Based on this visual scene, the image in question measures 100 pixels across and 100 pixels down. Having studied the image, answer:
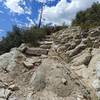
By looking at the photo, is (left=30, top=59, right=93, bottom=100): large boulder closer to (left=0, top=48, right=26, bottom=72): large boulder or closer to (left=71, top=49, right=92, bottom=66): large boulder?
(left=71, top=49, right=92, bottom=66): large boulder

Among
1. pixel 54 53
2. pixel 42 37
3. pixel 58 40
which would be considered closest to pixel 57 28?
pixel 42 37

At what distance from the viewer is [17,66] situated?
1239 cm

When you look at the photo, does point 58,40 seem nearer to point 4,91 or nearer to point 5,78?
point 5,78

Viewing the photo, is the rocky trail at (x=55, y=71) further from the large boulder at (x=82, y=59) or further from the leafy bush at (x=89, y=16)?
the leafy bush at (x=89, y=16)

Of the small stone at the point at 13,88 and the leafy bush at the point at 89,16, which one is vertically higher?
the leafy bush at the point at 89,16

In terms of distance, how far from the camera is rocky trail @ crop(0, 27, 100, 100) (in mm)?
9969

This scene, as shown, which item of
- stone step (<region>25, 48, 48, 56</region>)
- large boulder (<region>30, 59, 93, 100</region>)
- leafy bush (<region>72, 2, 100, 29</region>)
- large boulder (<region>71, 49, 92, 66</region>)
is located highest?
leafy bush (<region>72, 2, 100, 29</region>)

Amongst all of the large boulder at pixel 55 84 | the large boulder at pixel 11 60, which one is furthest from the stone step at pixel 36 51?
the large boulder at pixel 55 84

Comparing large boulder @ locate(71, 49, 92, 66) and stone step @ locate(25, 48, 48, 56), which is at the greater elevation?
stone step @ locate(25, 48, 48, 56)

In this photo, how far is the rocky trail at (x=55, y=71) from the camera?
9.97 metres

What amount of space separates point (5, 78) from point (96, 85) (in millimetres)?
3863

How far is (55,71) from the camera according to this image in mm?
11227

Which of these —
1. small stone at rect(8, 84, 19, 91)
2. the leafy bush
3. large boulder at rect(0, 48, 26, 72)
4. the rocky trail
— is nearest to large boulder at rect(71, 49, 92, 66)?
the rocky trail

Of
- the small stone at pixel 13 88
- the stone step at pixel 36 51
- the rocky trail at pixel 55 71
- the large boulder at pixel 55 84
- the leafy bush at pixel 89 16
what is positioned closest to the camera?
the large boulder at pixel 55 84
